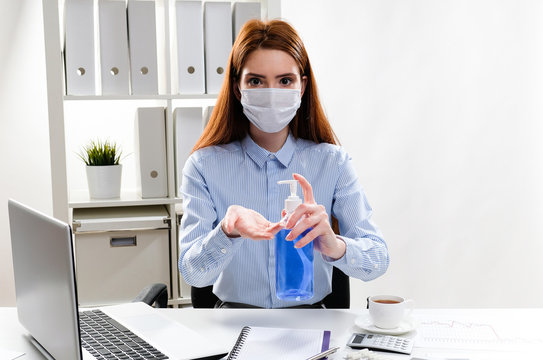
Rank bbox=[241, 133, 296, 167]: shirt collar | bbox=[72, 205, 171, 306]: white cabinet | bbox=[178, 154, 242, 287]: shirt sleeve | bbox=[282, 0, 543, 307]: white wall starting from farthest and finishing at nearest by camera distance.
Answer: bbox=[282, 0, 543, 307]: white wall, bbox=[72, 205, 171, 306]: white cabinet, bbox=[241, 133, 296, 167]: shirt collar, bbox=[178, 154, 242, 287]: shirt sleeve

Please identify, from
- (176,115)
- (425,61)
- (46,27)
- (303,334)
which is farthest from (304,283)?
(425,61)

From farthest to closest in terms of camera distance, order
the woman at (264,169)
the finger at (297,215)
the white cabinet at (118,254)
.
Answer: the white cabinet at (118,254), the woman at (264,169), the finger at (297,215)

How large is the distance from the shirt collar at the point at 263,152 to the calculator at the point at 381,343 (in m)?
0.62

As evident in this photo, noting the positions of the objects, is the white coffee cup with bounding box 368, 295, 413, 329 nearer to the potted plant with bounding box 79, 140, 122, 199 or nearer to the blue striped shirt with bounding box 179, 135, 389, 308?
the blue striped shirt with bounding box 179, 135, 389, 308

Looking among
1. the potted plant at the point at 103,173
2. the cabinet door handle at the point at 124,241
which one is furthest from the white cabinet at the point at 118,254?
the potted plant at the point at 103,173

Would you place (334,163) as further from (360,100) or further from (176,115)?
(360,100)

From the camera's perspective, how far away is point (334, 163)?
Result: 5.81 feet

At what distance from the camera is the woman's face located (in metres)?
1.65

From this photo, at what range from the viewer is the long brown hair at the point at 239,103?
65.7 inches

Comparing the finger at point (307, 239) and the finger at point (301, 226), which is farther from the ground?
the finger at point (301, 226)

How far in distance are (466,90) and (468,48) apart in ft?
0.76

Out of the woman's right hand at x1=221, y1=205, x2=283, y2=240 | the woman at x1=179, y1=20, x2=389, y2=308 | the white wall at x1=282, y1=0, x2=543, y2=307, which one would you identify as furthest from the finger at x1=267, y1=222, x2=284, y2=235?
the white wall at x1=282, y1=0, x2=543, y2=307

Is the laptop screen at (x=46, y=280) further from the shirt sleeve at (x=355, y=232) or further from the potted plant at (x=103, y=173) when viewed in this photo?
the potted plant at (x=103, y=173)

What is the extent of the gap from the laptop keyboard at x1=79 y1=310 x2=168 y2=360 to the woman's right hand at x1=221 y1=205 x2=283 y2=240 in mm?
308
